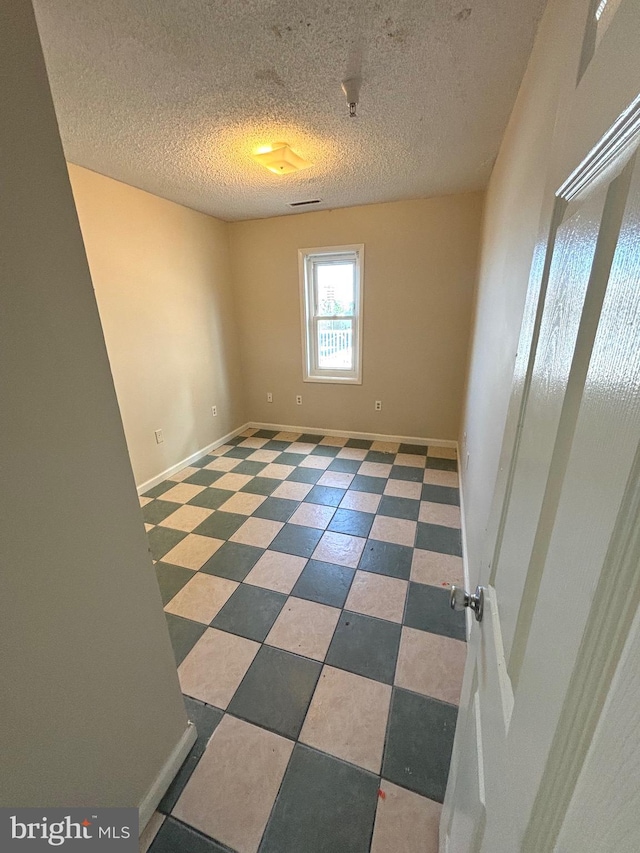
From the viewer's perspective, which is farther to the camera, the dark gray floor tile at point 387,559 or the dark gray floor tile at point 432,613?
the dark gray floor tile at point 387,559

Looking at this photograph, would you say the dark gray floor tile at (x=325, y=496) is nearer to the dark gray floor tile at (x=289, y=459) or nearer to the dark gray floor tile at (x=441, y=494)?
the dark gray floor tile at (x=289, y=459)

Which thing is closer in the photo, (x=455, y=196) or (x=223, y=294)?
(x=455, y=196)

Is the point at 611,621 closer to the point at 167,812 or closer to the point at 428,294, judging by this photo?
the point at 167,812

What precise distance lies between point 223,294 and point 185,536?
8.86ft

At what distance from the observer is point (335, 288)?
371 cm

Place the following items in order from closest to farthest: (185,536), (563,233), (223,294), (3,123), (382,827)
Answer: (563,233) < (3,123) < (382,827) < (185,536) < (223,294)

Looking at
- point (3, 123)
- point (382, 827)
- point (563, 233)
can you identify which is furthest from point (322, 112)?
point (382, 827)

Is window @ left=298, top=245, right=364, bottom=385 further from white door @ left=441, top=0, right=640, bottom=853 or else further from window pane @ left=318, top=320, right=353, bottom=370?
white door @ left=441, top=0, right=640, bottom=853

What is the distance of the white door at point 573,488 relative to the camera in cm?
25

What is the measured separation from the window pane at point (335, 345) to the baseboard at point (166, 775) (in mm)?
3352

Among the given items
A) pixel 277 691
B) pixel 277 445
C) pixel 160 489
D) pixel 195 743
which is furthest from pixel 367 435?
pixel 195 743

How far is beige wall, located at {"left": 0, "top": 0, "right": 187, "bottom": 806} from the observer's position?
62 cm

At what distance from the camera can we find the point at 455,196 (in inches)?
116

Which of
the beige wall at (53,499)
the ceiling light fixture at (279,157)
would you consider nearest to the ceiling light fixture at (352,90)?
the ceiling light fixture at (279,157)
